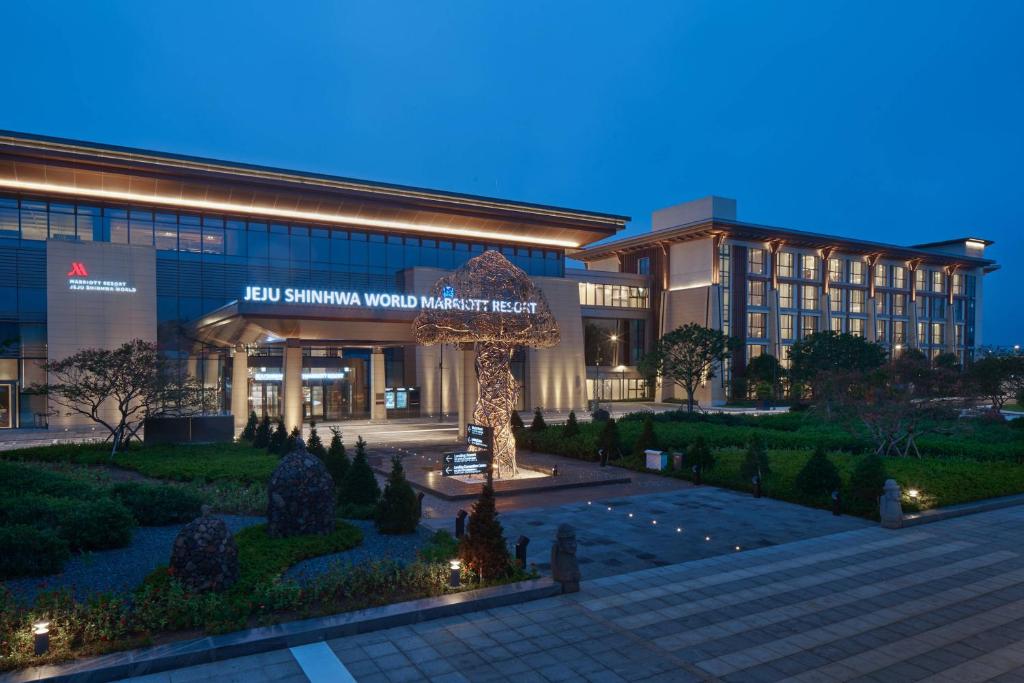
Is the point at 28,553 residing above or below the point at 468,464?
above

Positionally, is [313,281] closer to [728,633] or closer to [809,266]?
[728,633]

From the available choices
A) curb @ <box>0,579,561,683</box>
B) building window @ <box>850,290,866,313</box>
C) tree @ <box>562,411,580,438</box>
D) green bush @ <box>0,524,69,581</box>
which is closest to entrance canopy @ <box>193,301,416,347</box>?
tree @ <box>562,411,580,438</box>

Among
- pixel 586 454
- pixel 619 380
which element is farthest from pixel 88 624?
pixel 619 380

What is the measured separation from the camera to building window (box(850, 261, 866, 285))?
82812 mm

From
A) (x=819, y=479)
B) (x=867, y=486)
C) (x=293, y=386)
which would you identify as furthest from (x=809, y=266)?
(x=867, y=486)

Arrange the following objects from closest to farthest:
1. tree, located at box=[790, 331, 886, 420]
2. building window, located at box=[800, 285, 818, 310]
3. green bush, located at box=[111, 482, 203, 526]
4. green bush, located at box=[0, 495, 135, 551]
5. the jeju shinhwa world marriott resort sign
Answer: green bush, located at box=[0, 495, 135, 551], green bush, located at box=[111, 482, 203, 526], the jeju shinhwa world marriott resort sign, tree, located at box=[790, 331, 886, 420], building window, located at box=[800, 285, 818, 310]

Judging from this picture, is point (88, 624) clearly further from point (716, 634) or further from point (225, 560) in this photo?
point (716, 634)

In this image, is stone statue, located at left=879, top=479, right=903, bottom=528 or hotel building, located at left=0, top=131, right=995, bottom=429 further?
hotel building, located at left=0, top=131, right=995, bottom=429

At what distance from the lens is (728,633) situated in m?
10.5

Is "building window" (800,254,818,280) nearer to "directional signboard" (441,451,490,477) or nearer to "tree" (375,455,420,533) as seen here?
"directional signboard" (441,451,490,477)

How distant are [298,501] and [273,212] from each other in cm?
3949

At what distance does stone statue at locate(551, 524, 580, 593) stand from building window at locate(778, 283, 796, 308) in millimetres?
70988

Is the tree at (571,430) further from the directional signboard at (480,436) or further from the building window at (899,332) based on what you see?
the building window at (899,332)

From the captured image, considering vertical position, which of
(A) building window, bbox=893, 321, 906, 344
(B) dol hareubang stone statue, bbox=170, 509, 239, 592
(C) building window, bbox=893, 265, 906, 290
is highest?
(C) building window, bbox=893, 265, 906, 290
